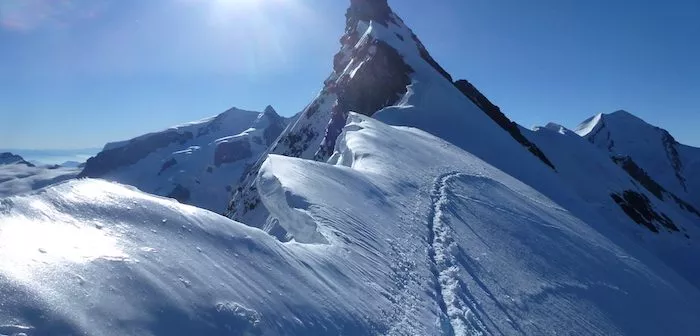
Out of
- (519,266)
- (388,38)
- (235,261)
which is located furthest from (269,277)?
(388,38)

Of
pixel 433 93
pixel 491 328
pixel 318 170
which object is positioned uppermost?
pixel 433 93

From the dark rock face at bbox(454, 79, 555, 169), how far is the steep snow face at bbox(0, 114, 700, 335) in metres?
32.5

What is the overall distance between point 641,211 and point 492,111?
18.1 metres

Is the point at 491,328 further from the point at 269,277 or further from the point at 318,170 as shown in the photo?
the point at 318,170

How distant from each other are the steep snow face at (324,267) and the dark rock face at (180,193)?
176647 millimetres

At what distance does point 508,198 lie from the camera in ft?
60.5

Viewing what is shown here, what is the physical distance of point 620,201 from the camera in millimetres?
48531

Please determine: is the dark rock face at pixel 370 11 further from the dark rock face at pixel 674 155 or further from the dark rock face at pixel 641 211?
the dark rock face at pixel 674 155

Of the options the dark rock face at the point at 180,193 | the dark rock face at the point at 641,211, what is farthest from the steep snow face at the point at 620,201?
the dark rock face at the point at 180,193

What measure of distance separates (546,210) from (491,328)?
483 inches

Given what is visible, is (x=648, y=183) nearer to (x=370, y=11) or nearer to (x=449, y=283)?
(x=370, y=11)

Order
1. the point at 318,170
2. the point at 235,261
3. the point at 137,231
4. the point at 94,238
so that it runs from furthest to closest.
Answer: the point at 318,170
the point at 235,261
the point at 137,231
the point at 94,238

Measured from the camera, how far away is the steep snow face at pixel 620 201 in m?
41.7

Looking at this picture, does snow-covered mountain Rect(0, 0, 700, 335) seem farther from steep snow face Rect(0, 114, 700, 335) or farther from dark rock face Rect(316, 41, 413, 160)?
dark rock face Rect(316, 41, 413, 160)
